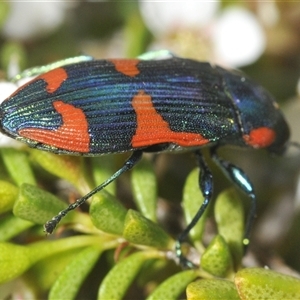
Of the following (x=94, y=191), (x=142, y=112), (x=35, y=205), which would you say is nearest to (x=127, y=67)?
(x=142, y=112)

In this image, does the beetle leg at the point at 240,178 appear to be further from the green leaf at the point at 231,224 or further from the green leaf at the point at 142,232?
the green leaf at the point at 142,232

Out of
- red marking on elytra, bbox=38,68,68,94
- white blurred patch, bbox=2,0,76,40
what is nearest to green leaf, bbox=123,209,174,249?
red marking on elytra, bbox=38,68,68,94

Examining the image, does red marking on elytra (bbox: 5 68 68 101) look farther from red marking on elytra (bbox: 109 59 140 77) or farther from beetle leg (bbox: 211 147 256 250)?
beetle leg (bbox: 211 147 256 250)

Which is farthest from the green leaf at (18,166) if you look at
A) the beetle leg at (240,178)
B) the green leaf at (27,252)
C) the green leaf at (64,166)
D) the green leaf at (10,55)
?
the beetle leg at (240,178)

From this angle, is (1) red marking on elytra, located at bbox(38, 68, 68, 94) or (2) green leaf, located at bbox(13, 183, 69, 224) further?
(1) red marking on elytra, located at bbox(38, 68, 68, 94)

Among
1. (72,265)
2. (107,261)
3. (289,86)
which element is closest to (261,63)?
(289,86)

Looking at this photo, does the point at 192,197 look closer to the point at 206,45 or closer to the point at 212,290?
the point at 212,290
